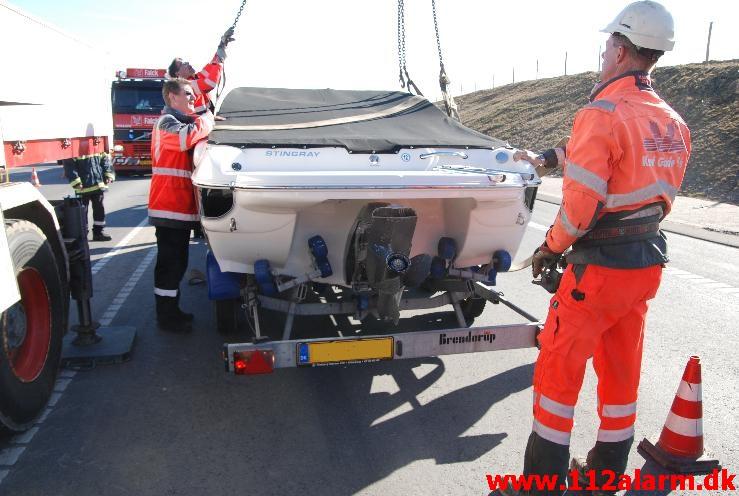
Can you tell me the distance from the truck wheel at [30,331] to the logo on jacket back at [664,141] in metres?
3.23

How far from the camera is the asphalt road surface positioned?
327 centimetres

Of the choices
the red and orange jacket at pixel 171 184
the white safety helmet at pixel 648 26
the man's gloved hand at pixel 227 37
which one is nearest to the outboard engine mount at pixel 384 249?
the white safety helmet at pixel 648 26

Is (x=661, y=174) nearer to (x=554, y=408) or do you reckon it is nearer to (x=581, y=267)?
(x=581, y=267)

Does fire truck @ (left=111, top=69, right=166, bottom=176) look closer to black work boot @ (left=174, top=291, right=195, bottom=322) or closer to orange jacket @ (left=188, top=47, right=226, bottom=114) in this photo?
orange jacket @ (left=188, top=47, right=226, bottom=114)

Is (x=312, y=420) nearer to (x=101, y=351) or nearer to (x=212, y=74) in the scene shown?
(x=101, y=351)

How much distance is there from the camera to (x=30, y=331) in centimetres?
388

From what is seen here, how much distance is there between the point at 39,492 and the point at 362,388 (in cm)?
206

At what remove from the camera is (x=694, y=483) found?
130 inches

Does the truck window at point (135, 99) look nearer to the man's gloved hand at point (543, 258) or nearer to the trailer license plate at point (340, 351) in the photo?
the trailer license plate at point (340, 351)

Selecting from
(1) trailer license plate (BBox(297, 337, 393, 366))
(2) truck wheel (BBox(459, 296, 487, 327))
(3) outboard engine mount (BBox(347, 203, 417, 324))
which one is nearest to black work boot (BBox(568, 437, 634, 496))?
(1) trailer license plate (BBox(297, 337, 393, 366))

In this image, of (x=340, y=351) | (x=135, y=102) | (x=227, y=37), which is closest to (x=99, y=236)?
(x=227, y=37)

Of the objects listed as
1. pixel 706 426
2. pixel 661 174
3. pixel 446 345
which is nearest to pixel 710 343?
pixel 706 426

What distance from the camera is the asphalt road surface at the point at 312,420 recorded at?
3268mm

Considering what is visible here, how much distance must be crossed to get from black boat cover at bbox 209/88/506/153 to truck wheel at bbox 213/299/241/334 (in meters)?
1.40
